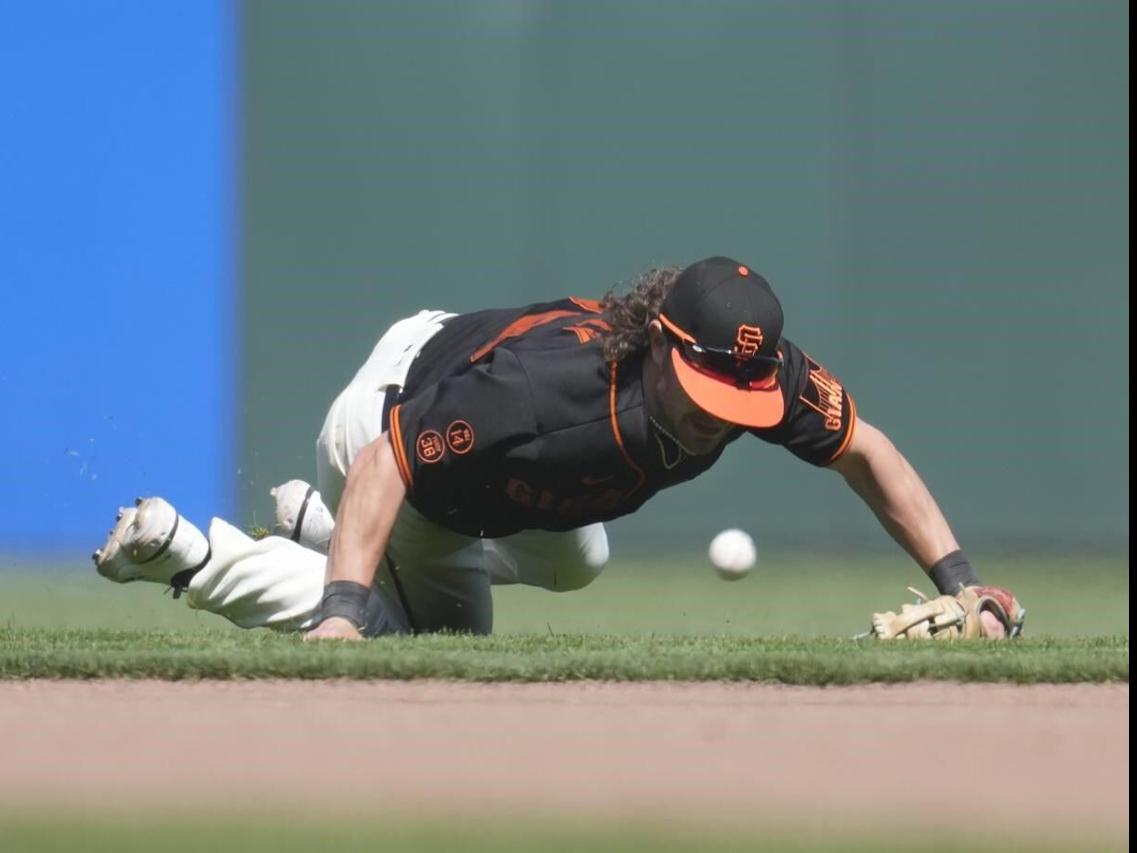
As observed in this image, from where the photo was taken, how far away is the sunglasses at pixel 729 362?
3703mm

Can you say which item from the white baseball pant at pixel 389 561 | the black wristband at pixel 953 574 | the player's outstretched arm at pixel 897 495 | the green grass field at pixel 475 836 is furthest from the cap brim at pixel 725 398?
the green grass field at pixel 475 836

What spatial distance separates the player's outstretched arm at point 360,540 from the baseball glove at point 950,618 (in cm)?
109

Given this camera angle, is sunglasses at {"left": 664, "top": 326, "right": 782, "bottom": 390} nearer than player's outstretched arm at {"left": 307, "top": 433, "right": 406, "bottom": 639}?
Yes

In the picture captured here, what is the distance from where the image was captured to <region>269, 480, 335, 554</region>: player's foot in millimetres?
4953

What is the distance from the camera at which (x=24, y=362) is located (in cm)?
757

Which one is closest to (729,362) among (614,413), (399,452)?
(614,413)

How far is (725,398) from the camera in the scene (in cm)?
371

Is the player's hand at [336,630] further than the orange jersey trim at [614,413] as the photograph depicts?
No

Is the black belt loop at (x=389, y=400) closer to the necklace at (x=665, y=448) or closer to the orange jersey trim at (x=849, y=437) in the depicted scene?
the necklace at (x=665, y=448)

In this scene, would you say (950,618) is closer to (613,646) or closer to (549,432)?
(613,646)

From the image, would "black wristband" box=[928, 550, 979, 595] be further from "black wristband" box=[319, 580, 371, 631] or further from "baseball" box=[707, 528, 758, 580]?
"black wristband" box=[319, 580, 371, 631]

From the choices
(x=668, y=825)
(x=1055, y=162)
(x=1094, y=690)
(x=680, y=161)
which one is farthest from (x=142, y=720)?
(x=1055, y=162)

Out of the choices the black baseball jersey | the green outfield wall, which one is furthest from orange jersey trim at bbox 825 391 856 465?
the green outfield wall

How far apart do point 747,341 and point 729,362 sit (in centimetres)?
5
